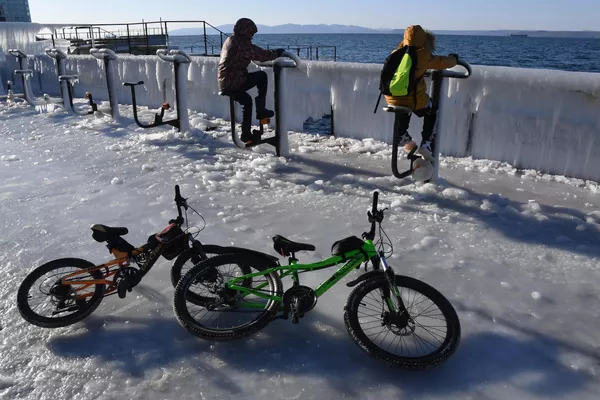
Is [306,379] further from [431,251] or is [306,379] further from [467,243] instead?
[467,243]

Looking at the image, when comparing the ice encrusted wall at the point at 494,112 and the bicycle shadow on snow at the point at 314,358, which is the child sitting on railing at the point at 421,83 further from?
the bicycle shadow on snow at the point at 314,358

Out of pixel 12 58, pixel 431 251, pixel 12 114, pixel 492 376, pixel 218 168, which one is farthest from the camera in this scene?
pixel 12 58

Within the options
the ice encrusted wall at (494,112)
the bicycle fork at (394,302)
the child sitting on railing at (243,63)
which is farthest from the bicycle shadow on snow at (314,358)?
the child sitting on railing at (243,63)

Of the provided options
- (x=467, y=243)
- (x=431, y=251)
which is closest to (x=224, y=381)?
(x=431, y=251)

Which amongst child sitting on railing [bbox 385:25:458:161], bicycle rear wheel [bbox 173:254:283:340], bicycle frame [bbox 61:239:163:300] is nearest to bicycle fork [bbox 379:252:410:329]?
bicycle rear wheel [bbox 173:254:283:340]

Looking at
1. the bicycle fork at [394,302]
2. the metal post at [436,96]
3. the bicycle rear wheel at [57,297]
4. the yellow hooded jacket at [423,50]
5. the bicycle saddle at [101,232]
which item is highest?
the yellow hooded jacket at [423,50]

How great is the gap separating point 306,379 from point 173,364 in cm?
73

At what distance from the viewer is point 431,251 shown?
3887 mm

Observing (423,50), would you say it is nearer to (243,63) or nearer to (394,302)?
(243,63)

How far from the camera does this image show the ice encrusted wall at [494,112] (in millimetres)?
5453

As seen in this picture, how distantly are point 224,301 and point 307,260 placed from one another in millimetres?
985

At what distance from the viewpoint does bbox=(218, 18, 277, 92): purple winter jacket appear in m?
6.14

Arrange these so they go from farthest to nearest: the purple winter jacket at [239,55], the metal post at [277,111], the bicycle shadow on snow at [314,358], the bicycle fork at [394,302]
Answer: the metal post at [277,111] → the purple winter jacket at [239,55] → the bicycle fork at [394,302] → the bicycle shadow on snow at [314,358]

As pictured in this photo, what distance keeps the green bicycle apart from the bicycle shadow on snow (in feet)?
0.32
